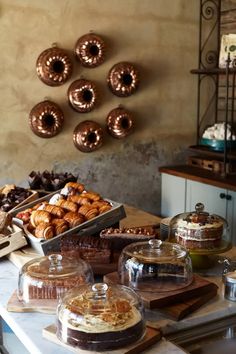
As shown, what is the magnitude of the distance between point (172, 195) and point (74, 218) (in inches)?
91.5

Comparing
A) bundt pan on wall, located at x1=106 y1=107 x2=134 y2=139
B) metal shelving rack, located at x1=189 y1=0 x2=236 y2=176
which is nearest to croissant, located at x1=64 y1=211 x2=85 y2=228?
bundt pan on wall, located at x1=106 y1=107 x2=134 y2=139

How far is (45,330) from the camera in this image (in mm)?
1317

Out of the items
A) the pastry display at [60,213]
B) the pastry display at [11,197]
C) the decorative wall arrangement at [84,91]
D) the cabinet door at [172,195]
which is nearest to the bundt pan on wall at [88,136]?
the decorative wall arrangement at [84,91]

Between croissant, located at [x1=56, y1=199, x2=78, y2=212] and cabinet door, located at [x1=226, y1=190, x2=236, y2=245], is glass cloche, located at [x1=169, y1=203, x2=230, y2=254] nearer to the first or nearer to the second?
croissant, located at [x1=56, y1=199, x2=78, y2=212]

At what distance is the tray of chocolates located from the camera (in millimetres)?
1920

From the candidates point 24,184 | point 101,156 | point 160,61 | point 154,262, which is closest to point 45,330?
point 154,262

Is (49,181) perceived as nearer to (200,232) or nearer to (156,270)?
(200,232)

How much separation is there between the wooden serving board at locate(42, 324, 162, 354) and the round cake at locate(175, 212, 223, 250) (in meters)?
0.53

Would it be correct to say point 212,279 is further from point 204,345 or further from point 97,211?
point 97,211

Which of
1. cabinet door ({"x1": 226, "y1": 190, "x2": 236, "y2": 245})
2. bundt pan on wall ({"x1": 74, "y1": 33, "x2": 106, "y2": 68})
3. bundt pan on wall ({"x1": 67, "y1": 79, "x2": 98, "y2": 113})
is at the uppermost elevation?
bundt pan on wall ({"x1": 74, "y1": 33, "x2": 106, "y2": 68})

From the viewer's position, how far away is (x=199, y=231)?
1.79 metres

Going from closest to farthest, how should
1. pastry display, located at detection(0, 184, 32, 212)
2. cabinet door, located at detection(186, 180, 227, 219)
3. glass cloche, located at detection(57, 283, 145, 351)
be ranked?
glass cloche, located at detection(57, 283, 145, 351), pastry display, located at detection(0, 184, 32, 212), cabinet door, located at detection(186, 180, 227, 219)

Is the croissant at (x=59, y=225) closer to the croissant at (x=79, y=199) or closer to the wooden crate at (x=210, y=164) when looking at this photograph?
the croissant at (x=79, y=199)

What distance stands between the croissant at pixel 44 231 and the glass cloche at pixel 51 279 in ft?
1.13
